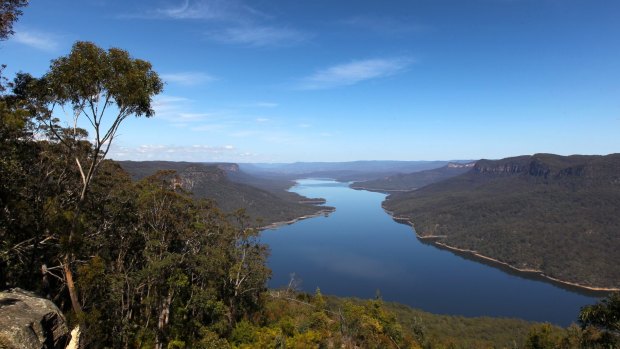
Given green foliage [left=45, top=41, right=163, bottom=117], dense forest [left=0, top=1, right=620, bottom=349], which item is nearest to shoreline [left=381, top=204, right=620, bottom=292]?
dense forest [left=0, top=1, right=620, bottom=349]

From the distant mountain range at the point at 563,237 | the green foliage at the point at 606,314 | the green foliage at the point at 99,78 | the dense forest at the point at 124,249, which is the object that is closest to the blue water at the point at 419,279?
the distant mountain range at the point at 563,237

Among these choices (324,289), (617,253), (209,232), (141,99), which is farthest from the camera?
(617,253)

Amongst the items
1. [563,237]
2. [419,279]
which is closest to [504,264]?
[563,237]

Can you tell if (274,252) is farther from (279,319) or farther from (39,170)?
→ (39,170)

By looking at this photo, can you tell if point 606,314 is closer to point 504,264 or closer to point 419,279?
point 419,279

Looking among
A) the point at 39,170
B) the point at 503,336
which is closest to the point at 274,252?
the point at 503,336

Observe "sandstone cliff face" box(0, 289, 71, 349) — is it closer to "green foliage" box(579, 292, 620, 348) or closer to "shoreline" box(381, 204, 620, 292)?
"green foliage" box(579, 292, 620, 348)
